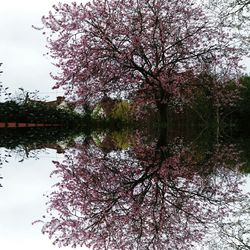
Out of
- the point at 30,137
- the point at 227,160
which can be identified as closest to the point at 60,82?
the point at 30,137

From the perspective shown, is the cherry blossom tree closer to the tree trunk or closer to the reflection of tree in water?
the tree trunk

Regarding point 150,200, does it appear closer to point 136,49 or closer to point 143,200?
point 143,200

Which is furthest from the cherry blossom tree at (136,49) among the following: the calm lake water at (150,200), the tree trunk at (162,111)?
the calm lake water at (150,200)

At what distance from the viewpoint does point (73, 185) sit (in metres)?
10.9

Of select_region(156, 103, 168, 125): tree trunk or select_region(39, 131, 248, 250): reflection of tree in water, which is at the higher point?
select_region(156, 103, 168, 125): tree trunk

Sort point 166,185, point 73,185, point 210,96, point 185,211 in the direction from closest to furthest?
point 185,211
point 166,185
point 73,185
point 210,96

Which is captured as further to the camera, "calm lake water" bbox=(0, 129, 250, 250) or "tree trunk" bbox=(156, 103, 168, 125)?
"tree trunk" bbox=(156, 103, 168, 125)

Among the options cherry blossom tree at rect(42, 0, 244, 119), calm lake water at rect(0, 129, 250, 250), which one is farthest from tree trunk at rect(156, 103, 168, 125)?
calm lake water at rect(0, 129, 250, 250)

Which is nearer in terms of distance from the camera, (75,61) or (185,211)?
(185,211)

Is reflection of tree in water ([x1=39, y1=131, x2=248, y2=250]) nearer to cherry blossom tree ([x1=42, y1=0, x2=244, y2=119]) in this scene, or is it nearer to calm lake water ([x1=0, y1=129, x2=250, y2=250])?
calm lake water ([x1=0, y1=129, x2=250, y2=250])

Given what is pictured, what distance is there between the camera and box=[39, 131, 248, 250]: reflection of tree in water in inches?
352

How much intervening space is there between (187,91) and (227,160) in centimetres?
1192

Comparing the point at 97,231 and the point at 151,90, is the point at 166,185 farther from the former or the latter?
the point at 151,90

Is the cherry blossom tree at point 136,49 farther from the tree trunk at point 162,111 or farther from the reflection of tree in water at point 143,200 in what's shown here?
the reflection of tree in water at point 143,200
